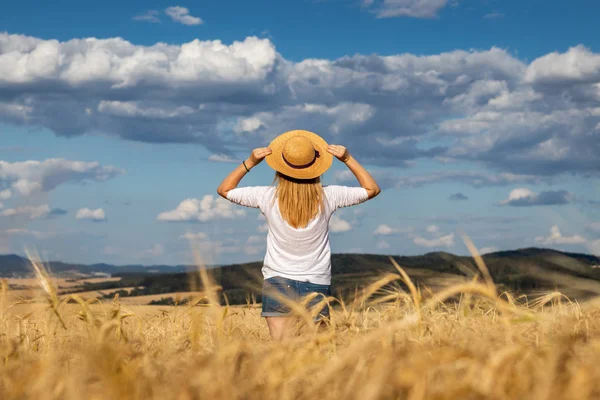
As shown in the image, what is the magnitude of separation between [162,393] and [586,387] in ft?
3.98

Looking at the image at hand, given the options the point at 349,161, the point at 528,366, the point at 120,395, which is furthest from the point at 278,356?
the point at 349,161

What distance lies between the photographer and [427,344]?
3080 mm

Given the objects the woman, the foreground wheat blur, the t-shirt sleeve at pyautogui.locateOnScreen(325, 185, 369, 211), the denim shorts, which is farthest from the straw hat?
the foreground wheat blur

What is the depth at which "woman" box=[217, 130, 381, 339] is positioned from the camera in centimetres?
575

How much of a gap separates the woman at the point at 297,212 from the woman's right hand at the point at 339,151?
Result: 112mm

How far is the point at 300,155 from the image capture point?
580 cm

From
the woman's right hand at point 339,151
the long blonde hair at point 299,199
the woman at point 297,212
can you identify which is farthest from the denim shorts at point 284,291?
the woman's right hand at point 339,151

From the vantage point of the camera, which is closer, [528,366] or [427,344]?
[528,366]

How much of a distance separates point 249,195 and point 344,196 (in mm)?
821

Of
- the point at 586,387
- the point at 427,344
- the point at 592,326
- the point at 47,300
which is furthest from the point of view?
the point at 592,326

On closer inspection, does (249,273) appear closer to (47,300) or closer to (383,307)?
(47,300)

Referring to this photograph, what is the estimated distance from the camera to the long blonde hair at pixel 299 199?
5.77 m

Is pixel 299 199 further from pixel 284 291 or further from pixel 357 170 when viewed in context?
pixel 284 291

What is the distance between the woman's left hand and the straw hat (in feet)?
0.13
